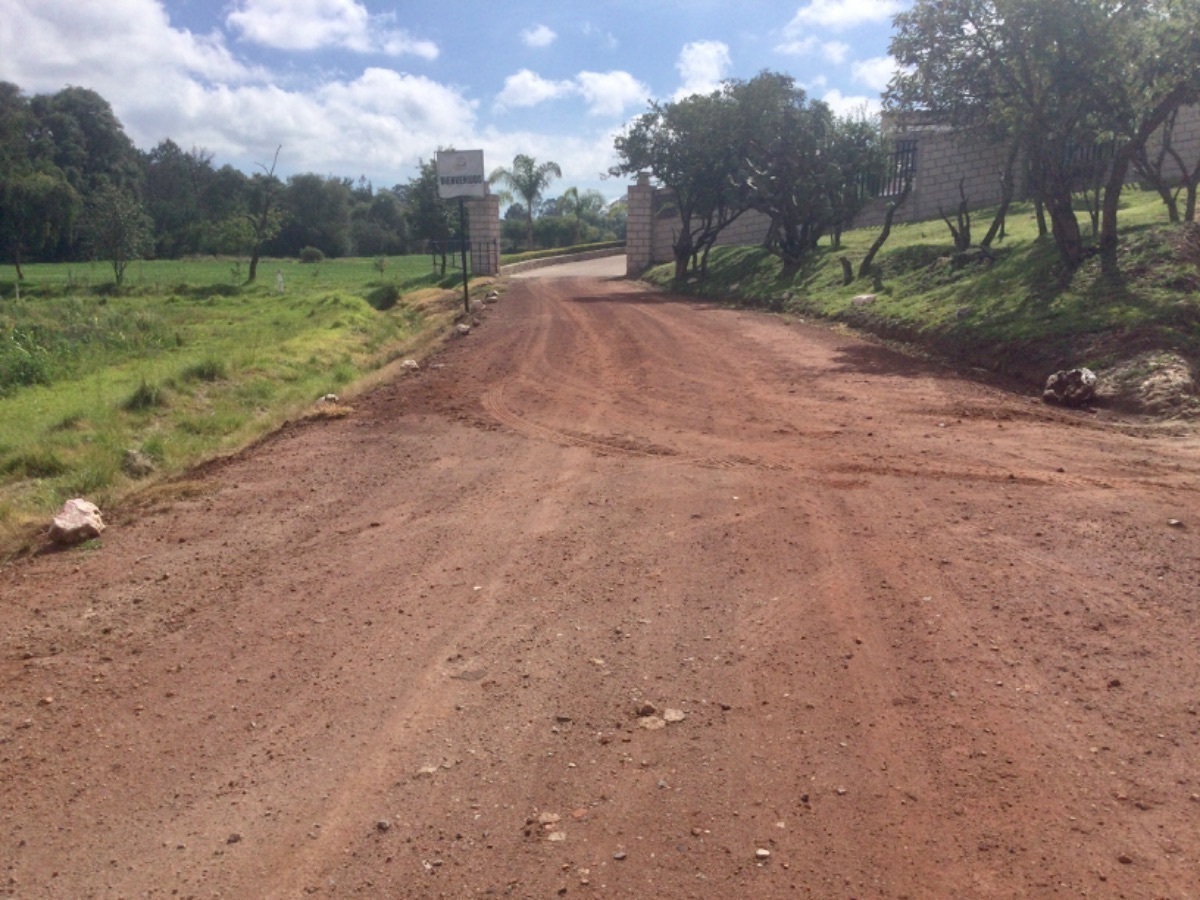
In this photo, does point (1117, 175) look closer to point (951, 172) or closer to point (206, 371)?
point (206, 371)

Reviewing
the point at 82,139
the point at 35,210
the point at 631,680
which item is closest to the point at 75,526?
the point at 631,680

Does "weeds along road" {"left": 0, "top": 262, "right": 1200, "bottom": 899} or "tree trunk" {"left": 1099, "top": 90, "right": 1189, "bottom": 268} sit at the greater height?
"tree trunk" {"left": 1099, "top": 90, "right": 1189, "bottom": 268}

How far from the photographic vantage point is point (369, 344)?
20.5 m

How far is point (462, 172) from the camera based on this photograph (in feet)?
68.1

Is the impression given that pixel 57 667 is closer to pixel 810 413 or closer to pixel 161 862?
pixel 161 862

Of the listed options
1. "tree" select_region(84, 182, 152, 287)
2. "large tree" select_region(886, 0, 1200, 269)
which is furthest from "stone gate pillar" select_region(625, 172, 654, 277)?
"large tree" select_region(886, 0, 1200, 269)

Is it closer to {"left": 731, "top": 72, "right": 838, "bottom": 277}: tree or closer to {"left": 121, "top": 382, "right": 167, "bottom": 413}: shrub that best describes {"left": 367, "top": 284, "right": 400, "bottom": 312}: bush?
{"left": 731, "top": 72, "right": 838, "bottom": 277}: tree

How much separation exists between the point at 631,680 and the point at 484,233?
38.9m

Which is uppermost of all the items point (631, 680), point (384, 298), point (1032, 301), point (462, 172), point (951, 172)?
point (951, 172)

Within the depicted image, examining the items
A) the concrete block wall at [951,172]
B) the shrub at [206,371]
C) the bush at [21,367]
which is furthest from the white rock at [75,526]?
the concrete block wall at [951,172]

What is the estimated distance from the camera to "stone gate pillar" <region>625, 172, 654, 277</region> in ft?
132

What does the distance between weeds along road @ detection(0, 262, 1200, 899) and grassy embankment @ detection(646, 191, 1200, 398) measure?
3.08 metres

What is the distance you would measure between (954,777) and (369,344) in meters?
18.1

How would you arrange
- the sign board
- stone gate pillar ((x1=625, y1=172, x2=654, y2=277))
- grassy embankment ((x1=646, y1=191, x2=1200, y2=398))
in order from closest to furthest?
1. grassy embankment ((x1=646, y1=191, x2=1200, y2=398))
2. the sign board
3. stone gate pillar ((x1=625, y1=172, x2=654, y2=277))
